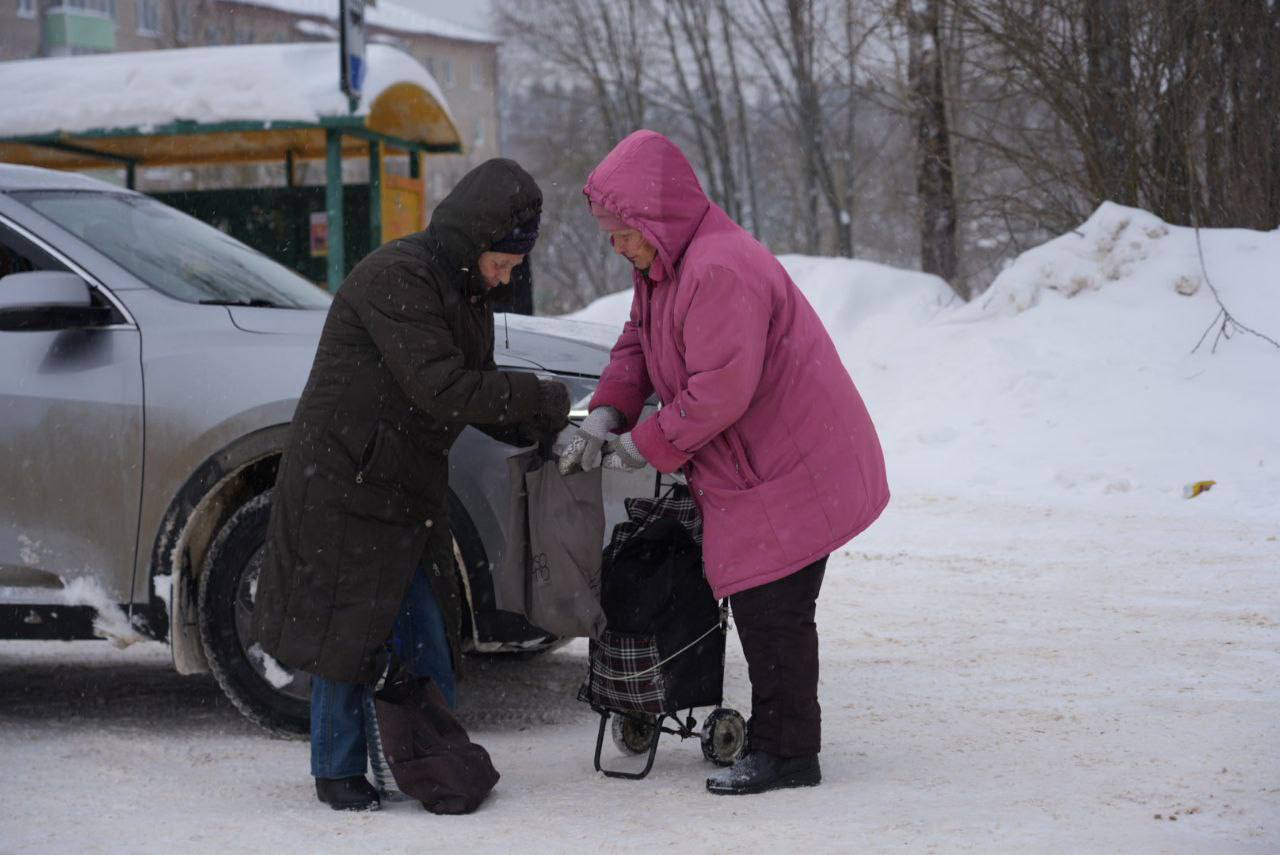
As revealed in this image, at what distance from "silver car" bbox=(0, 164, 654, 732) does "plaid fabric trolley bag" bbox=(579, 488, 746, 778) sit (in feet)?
1.18

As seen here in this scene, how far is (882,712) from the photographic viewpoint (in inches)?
179

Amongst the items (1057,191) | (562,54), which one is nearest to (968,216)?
(1057,191)

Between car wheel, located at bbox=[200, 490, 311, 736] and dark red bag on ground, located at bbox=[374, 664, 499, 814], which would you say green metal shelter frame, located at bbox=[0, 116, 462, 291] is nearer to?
car wheel, located at bbox=[200, 490, 311, 736]

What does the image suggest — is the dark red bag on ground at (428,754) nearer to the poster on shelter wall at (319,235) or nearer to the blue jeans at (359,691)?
the blue jeans at (359,691)

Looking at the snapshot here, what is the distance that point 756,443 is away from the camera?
3.66 metres

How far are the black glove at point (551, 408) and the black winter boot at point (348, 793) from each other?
1.05 meters

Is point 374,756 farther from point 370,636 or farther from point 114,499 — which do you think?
point 114,499

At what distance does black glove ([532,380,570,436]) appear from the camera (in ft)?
12.1

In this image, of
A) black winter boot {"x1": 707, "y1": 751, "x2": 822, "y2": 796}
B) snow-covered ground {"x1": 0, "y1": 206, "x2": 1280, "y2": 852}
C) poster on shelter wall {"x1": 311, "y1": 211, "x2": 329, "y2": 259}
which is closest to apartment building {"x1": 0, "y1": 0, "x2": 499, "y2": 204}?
poster on shelter wall {"x1": 311, "y1": 211, "x2": 329, "y2": 259}

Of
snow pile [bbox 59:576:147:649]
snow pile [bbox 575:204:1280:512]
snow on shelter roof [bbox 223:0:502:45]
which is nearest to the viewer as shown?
snow pile [bbox 59:576:147:649]

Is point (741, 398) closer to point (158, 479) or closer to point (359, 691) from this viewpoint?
point (359, 691)

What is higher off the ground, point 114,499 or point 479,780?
point 114,499

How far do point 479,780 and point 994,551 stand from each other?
4229 millimetres

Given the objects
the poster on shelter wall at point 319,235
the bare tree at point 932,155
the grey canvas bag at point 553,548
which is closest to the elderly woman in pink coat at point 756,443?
the grey canvas bag at point 553,548
